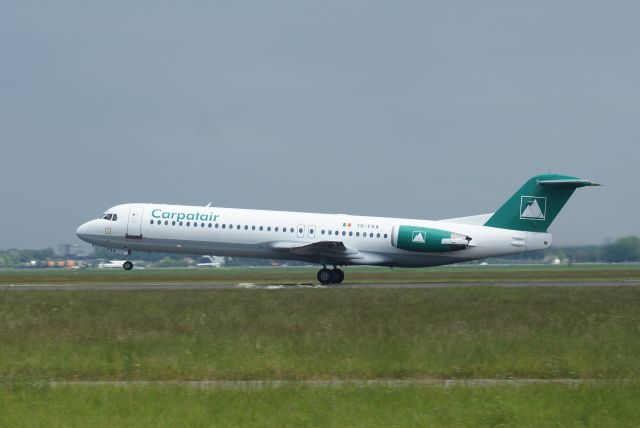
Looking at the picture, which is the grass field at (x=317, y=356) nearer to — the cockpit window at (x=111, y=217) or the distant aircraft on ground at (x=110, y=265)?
the cockpit window at (x=111, y=217)

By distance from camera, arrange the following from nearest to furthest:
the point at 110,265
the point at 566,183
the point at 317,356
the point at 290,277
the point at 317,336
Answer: the point at 317,356
the point at 317,336
the point at 566,183
the point at 290,277
the point at 110,265

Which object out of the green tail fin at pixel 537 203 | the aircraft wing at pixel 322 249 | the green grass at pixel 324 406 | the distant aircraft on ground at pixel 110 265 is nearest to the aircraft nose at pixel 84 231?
the aircraft wing at pixel 322 249

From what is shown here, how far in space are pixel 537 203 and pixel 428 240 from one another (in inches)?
222

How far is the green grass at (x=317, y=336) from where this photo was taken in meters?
15.9

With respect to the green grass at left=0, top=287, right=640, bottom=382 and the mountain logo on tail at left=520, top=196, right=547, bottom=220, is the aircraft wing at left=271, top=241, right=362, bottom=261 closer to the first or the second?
the mountain logo on tail at left=520, top=196, right=547, bottom=220

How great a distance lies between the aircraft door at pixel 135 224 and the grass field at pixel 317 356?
12.7 meters

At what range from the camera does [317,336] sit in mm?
20141

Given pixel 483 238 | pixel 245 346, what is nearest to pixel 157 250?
pixel 483 238

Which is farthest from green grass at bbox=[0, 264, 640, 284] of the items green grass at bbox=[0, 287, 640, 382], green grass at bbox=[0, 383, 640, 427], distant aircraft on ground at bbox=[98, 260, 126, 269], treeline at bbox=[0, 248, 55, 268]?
treeline at bbox=[0, 248, 55, 268]

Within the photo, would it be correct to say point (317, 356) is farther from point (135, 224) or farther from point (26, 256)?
point (26, 256)

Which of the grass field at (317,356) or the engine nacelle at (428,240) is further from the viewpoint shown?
the engine nacelle at (428,240)

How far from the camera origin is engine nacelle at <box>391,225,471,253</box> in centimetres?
4238

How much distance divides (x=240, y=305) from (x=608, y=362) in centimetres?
1347

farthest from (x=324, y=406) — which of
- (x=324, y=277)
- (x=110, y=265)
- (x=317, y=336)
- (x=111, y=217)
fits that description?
(x=110, y=265)
